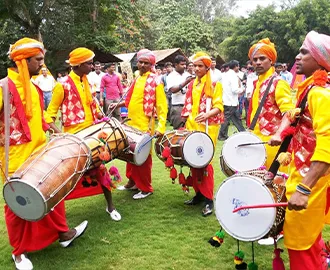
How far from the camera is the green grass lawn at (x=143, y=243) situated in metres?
3.67

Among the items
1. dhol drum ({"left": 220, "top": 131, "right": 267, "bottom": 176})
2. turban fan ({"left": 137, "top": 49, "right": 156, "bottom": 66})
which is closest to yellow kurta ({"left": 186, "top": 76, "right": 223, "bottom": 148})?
turban fan ({"left": 137, "top": 49, "right": 156, "bottom": 66})

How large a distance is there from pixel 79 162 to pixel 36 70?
97 cm

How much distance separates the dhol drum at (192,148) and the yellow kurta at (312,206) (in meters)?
1.94

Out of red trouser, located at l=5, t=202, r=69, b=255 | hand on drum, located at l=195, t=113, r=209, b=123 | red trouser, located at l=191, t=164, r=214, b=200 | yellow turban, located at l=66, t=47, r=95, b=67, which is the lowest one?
red trouser, located at l=191, t=164, r=214, b=200

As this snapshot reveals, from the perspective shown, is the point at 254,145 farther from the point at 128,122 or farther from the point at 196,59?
the point at 128,122

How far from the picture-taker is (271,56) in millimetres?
4070

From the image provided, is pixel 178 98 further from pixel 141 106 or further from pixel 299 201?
pixel 299 201

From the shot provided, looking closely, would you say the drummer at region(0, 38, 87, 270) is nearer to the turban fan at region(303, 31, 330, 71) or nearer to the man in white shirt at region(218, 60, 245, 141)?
the turban fan at region(303, 31, 330, 71)

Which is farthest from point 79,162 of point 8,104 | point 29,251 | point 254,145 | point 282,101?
point 282,101

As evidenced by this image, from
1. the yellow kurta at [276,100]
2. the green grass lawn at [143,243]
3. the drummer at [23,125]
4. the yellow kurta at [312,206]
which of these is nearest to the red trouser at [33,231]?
the drummer at [23,125]

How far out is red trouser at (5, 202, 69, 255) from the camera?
11.6 ft

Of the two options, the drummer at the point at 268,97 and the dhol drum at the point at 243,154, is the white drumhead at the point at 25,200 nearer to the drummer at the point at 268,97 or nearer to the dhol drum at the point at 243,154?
the dhol drum at the point at 243,154

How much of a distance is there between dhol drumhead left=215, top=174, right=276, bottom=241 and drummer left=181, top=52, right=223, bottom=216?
213 centimetres

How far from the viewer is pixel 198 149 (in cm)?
448
